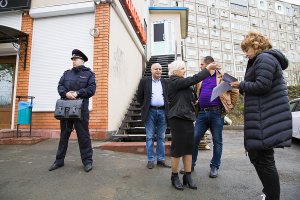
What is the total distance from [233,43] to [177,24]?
35573mm

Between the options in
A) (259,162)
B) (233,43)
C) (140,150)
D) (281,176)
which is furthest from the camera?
(233,43)

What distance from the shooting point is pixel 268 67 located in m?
2.38

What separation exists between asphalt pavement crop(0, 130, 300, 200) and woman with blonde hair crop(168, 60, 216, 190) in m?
0.23

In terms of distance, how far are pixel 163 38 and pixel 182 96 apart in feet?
38.7

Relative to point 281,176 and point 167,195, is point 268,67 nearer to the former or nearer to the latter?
point 167,195

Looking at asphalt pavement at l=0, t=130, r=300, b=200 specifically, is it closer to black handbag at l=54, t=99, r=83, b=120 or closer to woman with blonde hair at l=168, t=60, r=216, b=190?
woman with blonde hair at l=168, t=60, r=216, b=190

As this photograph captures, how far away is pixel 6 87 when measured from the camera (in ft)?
23.5

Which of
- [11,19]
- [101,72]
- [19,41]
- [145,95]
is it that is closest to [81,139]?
[145,95]

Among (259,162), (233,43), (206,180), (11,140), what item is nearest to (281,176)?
(206,180)

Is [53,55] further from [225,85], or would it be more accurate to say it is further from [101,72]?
[225,85]

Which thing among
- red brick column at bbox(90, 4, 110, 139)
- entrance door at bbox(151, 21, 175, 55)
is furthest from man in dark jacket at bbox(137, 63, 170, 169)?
entrance door at bbox(151, 21, 175, 55)

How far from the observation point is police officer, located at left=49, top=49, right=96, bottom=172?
3854 millimetres

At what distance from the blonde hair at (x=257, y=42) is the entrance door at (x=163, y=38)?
1172 centimetres

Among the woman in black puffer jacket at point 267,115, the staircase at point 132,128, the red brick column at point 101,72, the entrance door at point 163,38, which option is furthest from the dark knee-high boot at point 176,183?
the entrance door at point 163,38
